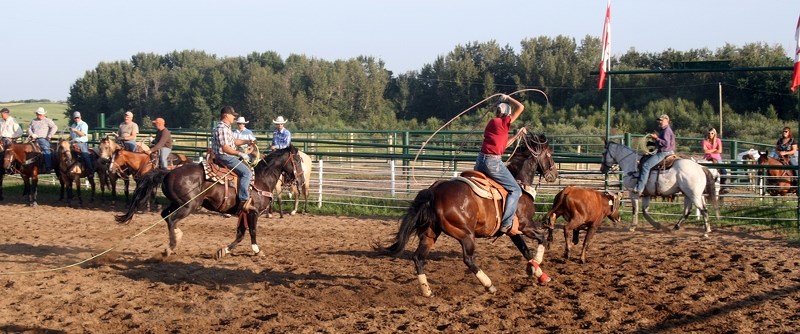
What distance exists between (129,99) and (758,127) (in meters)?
46.3

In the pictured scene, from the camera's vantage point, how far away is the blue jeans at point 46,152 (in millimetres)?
19250

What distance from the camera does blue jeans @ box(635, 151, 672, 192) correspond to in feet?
44.5

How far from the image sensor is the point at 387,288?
9.05 meters

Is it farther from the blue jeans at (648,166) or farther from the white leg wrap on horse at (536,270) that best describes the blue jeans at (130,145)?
the white leg wrap on horse at (536,270)

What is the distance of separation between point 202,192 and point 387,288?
3345 mm

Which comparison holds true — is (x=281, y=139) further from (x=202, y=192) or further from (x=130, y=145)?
(x=202, y=192)

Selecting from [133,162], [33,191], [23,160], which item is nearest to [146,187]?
[133,162]

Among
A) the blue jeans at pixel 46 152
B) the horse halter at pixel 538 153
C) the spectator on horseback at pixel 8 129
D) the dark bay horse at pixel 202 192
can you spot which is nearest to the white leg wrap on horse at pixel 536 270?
the horse halter at pixel 538 153

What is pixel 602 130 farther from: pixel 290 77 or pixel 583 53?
pixel 290 77

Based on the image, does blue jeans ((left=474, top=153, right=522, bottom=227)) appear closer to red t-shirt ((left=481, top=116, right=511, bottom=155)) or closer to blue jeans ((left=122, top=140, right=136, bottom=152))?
red t-shirt ((left=481, top=116, right=511, bottom=155))

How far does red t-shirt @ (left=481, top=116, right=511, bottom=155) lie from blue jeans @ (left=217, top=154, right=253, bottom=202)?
3.69 metres

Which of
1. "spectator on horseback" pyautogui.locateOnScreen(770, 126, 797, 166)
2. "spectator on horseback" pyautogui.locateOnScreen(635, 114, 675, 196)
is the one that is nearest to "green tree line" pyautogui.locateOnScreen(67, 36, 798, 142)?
"spectator on horseback" pyautogui.locateOnScreen(770, 126, 797, 166)

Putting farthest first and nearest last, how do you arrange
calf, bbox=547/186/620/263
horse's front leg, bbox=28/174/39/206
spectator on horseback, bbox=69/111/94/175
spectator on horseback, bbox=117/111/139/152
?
spectator on horseback, bbox=69/111/94/175 → horse's front leg, bbox=28/174/39/206 → spectator on horseback, bbox=117/111/139/152 → calf, bbox=547/186/620/263

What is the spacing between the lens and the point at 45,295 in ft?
29.6
